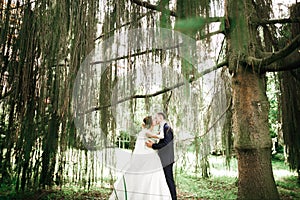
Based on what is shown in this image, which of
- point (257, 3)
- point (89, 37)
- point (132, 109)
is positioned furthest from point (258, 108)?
point (89, 37)

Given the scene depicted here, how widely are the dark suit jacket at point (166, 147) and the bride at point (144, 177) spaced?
54 millimetres

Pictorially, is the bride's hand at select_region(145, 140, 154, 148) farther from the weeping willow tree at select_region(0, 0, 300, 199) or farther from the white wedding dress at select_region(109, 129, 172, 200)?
the weeping willow tree at select_region(0, 0, 300, 199)

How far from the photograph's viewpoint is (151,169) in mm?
2662

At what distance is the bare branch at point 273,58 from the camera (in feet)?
5.35

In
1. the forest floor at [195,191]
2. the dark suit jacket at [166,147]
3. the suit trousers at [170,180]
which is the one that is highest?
the dark suit jacket at [166,147]

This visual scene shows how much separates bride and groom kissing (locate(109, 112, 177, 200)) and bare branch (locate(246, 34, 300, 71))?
3.11ft

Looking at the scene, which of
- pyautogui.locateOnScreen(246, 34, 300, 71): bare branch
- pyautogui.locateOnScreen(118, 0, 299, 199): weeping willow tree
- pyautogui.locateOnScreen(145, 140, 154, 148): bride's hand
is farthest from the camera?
pyautogui.locateOnScreen(145, 140, 154, 148): bride's hand

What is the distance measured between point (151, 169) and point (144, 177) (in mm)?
100

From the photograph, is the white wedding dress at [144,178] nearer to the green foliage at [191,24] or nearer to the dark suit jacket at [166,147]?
the dark suit jacket at [166,147]

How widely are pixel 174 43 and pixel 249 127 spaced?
139cm

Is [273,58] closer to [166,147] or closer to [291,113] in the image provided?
[291,113]

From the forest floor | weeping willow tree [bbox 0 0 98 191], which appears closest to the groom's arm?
the forest floor

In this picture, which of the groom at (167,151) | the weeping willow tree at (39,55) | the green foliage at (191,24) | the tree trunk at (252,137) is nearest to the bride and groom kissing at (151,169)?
the groom at (167,151)

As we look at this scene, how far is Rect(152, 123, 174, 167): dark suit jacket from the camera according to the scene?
2.60 metres
